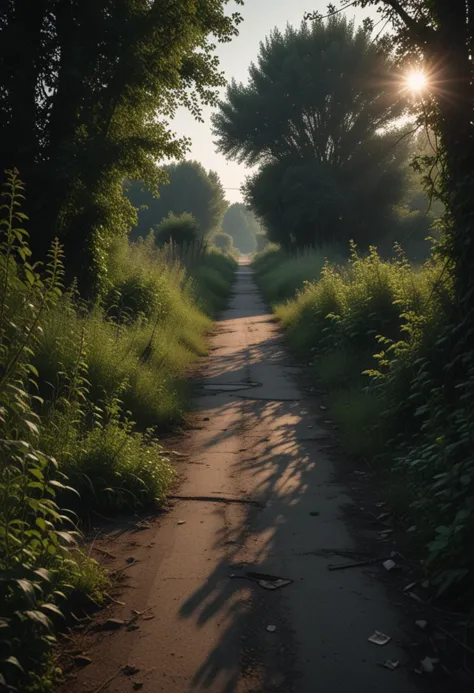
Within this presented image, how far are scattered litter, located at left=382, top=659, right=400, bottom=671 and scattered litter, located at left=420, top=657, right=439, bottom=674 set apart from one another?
0.43ft

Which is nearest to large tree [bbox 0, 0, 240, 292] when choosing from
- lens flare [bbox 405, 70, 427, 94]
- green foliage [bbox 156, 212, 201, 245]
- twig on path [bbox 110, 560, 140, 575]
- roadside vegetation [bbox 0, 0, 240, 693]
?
roadside vegetation [bbox 0, 0, 240, 693]

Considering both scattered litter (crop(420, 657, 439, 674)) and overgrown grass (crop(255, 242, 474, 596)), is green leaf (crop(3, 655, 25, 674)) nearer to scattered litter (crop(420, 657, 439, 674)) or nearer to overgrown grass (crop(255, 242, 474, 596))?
scattered litter (crop(420, 657, 439, 674))

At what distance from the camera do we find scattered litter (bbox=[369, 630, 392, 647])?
3.39 metres

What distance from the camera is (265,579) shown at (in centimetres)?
413

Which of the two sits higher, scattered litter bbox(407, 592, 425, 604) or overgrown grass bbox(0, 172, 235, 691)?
overgrown grass bbox(0, 172, 235, 691)

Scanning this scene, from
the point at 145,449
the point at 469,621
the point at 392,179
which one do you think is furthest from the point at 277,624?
the point at 392,179

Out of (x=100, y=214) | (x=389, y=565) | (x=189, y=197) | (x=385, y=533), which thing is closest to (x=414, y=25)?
(x=385, y=533)

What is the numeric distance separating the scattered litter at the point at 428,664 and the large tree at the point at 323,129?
32.6 meters

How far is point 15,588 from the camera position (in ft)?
10.1

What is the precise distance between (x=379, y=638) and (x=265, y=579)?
914mm

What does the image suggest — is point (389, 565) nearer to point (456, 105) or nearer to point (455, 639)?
point (455, 639)

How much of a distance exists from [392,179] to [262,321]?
20.3 m

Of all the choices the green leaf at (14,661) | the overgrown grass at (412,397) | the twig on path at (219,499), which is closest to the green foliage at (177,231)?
the overgrown grass at (412,397)

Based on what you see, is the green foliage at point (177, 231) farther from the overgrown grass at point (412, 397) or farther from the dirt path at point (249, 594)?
the dirt path at point (249, 594)
